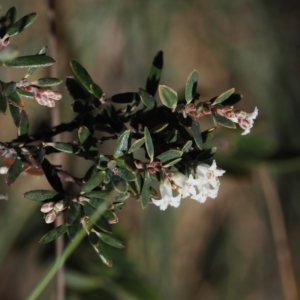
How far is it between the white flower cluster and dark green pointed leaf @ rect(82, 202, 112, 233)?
9cm

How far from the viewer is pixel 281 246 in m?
2.29

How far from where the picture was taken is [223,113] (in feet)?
2.37

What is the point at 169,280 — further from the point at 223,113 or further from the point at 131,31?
the point at 223,113

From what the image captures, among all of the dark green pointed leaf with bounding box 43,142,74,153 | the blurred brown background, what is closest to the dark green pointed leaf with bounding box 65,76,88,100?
the dark green pointed leaf with bounding box 43,142,74,153

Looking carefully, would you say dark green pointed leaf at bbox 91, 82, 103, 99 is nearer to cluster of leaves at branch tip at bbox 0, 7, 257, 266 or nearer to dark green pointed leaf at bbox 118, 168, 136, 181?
cluster of leaves at branch tip at bbox 0, 7, 257, 266

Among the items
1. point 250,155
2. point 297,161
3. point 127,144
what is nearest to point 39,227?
point 250,155

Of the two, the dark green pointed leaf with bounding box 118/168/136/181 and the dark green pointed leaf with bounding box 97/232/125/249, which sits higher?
the dark green pointed leaf with bounding box 118/168/136/181

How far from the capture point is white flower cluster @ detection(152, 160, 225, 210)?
69cm

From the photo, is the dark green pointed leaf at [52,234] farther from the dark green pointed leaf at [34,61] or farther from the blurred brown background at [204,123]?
the blurred brown background at [204,123]

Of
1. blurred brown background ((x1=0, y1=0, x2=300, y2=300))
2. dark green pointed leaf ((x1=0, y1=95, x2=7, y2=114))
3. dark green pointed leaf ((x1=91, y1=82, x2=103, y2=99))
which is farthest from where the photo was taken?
blurred brown background ((x1=0, y1=0, x2=300, y2=300))

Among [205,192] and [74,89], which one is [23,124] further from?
[205,192]

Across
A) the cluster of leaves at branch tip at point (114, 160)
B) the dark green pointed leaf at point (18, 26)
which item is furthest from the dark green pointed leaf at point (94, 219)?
the dark green pointed leaf at point (18, 26)

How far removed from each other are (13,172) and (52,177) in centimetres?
7

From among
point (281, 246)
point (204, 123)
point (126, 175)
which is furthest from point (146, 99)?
point (281, 246)
